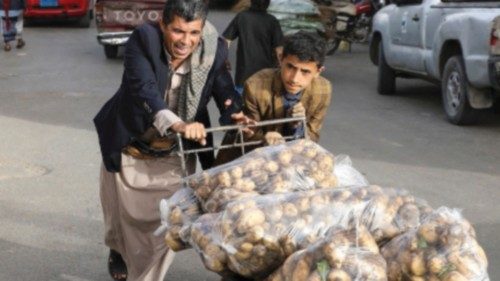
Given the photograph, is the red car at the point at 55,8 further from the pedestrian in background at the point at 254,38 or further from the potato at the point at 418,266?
the potato at the point at 418,266

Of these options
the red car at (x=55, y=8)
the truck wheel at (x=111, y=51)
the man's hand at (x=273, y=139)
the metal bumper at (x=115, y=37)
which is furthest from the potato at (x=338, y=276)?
the red car at (x=55, y=8)

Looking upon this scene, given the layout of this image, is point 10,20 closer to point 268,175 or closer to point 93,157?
point 93,157

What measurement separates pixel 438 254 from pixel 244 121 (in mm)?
1524

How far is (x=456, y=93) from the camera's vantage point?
11359 mm

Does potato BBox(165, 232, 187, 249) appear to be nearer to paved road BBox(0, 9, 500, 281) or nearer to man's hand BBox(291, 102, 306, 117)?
man's hand BBox(291, 102, 306, 117)

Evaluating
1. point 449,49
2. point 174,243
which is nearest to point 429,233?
point 174,243

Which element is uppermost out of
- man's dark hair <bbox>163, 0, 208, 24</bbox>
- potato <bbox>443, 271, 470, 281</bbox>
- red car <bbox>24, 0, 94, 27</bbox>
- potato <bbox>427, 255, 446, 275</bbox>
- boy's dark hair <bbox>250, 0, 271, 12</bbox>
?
man's dark hair <bbox>163, 0, 208, 24</bbox>

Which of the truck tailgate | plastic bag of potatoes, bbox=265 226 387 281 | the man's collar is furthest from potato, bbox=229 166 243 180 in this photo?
the truck tailgate

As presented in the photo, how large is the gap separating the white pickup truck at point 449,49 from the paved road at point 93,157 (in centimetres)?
30

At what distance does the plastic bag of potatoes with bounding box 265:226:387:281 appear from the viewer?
10.1 feet

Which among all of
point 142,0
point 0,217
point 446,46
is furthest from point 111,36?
point 0,217

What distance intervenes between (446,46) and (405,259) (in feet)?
28.8

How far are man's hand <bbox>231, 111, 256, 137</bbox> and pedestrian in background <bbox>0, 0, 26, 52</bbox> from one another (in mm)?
15367

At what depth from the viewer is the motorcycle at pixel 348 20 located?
16828 millimetres
